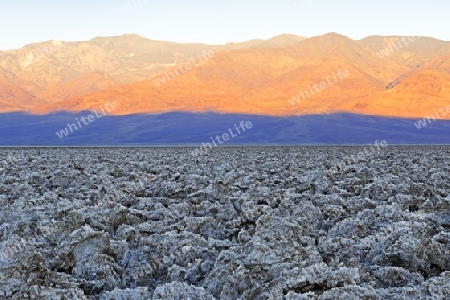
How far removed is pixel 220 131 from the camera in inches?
3831

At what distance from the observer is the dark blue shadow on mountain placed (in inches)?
3602

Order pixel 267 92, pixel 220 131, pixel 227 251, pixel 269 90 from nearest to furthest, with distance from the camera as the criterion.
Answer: pixel 227 251 → pixel 220 131 → pixel 267 92 → pixel 269 90

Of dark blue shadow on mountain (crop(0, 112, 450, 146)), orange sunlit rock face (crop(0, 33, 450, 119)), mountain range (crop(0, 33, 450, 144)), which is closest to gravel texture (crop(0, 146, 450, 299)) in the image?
dark blue shadow on mountain (crop(0, 112, 450, 146))

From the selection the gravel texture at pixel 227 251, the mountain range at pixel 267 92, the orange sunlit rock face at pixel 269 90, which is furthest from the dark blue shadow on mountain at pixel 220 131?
the gravel texture at pixel 227 251

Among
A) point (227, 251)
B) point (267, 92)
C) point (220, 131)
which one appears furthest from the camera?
point (267, 92)

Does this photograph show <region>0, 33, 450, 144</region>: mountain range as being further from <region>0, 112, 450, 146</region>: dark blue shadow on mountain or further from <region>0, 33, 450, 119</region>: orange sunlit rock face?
<region>0, 112, 450, 146</region>: dark blue shadow on mountain

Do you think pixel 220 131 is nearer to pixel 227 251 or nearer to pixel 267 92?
pixel 267 92

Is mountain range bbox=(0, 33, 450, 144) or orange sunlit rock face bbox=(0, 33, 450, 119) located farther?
orange sunlit rock face bbox=(0, 33, 450, 119)

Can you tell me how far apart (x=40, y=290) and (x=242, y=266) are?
1.23 meters

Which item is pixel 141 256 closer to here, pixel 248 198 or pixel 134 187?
pixel 248 198

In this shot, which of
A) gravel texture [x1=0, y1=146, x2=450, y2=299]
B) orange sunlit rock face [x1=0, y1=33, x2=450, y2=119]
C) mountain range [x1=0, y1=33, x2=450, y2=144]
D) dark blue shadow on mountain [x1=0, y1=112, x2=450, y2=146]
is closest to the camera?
gravel texture [x1=0, y1=146, x2=450, y2=299]

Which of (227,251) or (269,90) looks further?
(269,90)

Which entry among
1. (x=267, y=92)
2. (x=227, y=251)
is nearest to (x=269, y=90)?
(x=267, y=92)

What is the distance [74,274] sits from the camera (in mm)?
3762
